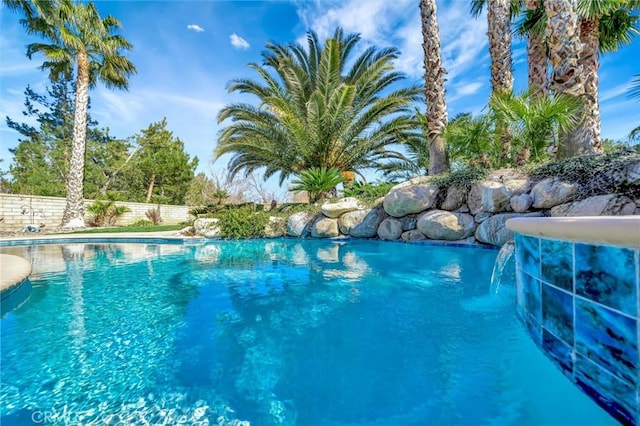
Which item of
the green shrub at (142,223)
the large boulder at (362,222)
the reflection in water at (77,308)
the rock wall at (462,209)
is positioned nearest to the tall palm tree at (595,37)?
the rock wall at (462,209)

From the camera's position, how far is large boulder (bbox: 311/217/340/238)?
939cm

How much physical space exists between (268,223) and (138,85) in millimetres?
11722

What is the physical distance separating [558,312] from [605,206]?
466 cm

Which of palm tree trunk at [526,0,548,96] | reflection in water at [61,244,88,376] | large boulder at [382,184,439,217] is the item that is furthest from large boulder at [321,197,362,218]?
reflection in water at [61,244,88,376]

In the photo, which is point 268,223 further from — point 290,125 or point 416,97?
point 416,97

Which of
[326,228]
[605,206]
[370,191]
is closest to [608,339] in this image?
[605,206]

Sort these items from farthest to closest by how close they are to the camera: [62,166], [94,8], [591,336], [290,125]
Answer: [62,166] < [94,8] < [290,125] < [591,336]

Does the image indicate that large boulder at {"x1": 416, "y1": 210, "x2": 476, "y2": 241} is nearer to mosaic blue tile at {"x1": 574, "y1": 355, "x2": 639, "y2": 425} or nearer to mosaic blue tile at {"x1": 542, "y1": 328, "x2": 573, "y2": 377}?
mosaic blue tile at {"x1": 542, "y1": 328, "x2": 573, "y2": 377}

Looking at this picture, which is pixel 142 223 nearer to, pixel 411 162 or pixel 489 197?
pixel 411 162

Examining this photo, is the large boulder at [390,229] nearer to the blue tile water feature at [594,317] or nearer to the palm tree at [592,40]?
the palm tree at [592,40]

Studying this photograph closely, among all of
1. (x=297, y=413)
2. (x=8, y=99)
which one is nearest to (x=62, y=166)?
(x=8, y=99)

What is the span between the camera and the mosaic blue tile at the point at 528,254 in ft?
5.78

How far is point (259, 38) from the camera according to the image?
11.3m

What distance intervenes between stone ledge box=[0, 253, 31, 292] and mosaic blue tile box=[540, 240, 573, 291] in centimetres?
488
